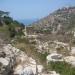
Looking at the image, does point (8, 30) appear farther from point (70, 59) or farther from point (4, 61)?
point (4, 61)

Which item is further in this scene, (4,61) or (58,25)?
(58,25)

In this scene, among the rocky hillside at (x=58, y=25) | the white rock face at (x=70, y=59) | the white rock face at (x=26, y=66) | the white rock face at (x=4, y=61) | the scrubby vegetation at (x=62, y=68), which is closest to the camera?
the white rock face at (x=4, y=61)

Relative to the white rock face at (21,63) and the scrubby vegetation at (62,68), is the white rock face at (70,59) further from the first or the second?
the white rock face at (21,63)

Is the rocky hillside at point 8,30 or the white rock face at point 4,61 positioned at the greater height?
the rocky hillside at point 8,30

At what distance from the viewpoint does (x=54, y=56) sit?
12266 mm

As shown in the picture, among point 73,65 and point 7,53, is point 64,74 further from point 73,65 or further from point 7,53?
point 7,53

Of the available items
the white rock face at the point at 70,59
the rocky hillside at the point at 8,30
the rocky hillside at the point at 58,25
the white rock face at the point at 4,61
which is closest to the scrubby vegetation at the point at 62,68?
the white rock face at the point at 70,59

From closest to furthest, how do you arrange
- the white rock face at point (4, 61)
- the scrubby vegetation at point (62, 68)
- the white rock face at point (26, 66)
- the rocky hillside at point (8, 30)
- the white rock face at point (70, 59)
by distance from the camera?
the white rock face at point (4, 61) < the white rock face at point (26, 66) < the scrubby vegetation at point (62, 68) < the white rock face at point (70, 59) < the rocky hillside at point (8, 30)

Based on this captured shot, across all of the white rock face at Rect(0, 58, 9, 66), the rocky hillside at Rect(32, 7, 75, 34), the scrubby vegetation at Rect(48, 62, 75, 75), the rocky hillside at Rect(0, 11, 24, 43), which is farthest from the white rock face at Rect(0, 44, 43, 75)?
the rocky hillside at Rect(32, 7, 75, 34)

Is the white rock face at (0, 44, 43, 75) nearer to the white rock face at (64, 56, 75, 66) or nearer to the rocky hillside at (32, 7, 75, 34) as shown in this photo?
the white rock face at (64, 56, 75, 66)

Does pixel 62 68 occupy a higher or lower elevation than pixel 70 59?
lower

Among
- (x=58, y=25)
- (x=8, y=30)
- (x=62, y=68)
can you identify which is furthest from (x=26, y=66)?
(x=58, y=25)

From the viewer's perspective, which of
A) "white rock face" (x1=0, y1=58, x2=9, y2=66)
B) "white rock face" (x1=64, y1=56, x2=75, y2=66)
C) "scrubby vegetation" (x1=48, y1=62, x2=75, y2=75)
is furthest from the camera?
"white rock face" (x1=64, y1=56, x2=75, y2=66)

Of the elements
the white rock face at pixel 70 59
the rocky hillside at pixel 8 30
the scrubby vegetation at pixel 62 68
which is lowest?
the scrubby vegetation at pixel 62 68
